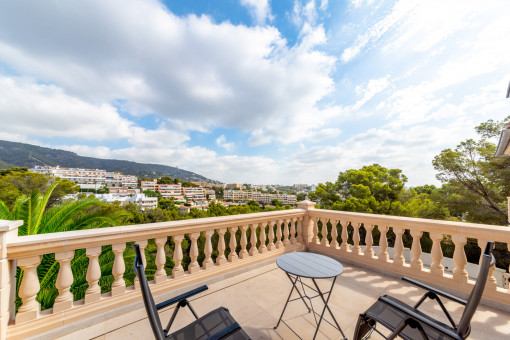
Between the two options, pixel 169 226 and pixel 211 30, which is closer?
pixel 169 226

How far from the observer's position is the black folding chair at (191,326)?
1161mm

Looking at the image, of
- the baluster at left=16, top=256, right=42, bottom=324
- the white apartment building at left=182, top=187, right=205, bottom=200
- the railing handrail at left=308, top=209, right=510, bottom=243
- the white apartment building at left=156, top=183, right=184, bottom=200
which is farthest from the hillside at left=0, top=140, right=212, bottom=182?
the railing handrail at left=308, top=209, right=510, bottom=243

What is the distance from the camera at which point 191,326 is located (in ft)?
5.05

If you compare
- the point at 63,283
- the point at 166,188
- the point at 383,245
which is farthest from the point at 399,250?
the point at 166,188

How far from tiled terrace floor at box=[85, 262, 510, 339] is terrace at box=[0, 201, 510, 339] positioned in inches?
0.5

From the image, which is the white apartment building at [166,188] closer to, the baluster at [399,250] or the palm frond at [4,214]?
the palm frond at [4,214]

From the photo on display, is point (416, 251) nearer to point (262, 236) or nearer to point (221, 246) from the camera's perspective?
point (262, 236)

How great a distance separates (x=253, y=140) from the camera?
48.5ft

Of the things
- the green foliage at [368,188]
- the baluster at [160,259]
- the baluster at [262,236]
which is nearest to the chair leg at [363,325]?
the baluster at [262,236]

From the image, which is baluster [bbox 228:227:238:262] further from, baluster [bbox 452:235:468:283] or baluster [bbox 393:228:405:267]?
baluster [bbox 452:235:468:283]

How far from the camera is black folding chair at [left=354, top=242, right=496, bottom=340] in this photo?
1113 millimetres

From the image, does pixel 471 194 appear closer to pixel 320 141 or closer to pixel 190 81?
pixel 320 141

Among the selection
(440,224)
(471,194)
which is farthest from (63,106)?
(471,194)

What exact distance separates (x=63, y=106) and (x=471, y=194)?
22.5 m
